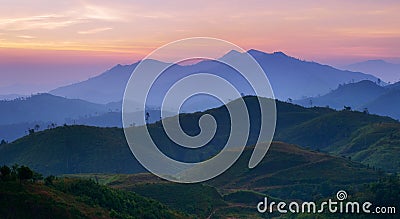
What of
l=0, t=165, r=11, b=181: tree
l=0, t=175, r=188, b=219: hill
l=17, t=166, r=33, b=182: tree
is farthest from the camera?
l=17, t=166, r=33, b=182: tree

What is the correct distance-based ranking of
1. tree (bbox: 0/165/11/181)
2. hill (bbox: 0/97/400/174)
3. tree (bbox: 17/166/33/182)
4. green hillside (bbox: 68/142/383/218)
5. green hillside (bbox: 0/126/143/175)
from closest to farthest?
tree (bbox: 0/165/11/181), tree (bbox: 17/166/33/182), green hillside (bbox: 68/142/383/218), hill (bbox: 0/97/400/174), green hillside (bbox: 0/126/143/175)

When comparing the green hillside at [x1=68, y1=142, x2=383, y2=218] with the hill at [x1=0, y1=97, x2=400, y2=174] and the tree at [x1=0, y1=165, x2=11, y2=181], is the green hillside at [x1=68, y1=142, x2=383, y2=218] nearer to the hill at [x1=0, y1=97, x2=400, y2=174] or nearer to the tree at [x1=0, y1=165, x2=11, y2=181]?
the hill at [x1=0, y1=97, x2=400, y2=174]

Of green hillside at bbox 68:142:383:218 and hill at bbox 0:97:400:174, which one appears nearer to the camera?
green hillside at bbox 68:142:383:218

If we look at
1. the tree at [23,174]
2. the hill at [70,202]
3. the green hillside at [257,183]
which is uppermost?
the tree at [23,174]

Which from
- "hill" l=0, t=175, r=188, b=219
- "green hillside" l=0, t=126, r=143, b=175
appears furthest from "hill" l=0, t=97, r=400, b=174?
"hill" l=0, t=175, r=188, b=219

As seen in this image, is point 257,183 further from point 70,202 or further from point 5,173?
point 5,173

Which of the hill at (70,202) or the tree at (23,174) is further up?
the tree at (23,174)

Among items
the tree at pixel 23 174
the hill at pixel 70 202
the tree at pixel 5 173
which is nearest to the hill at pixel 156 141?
the hill at pixel 70 202

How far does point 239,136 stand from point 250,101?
25.2 meters

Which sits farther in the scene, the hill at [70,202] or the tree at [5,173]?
the tree at [5,173]

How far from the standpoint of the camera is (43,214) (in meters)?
32.4

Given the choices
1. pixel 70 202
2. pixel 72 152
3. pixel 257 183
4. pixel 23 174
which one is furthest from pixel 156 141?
pixel 23 174

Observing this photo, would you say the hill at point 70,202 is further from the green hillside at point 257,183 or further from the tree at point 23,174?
the green hillside at point 257,183

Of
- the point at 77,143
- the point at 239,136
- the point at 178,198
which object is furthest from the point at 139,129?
the point at 178,198
